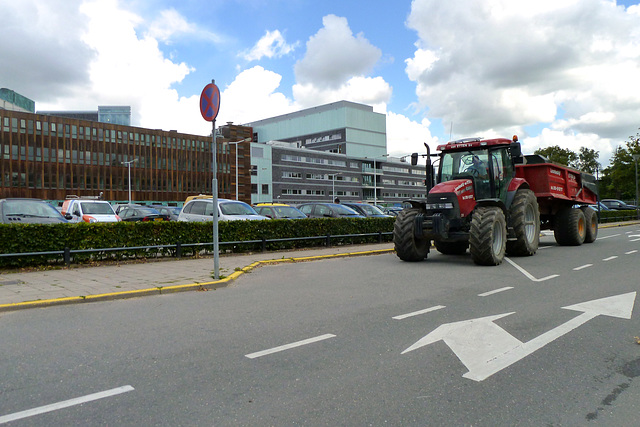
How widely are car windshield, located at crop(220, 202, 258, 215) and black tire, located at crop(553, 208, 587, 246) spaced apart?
36.2 ft

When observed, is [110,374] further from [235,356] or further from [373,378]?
[373,378]

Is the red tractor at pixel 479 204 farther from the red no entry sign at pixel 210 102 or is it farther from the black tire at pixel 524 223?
the red no entry sign at pixel 210 102

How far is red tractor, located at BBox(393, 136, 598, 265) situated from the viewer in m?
11.4

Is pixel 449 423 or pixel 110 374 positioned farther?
pixel 110 374

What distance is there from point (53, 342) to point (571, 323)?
6.02 meters

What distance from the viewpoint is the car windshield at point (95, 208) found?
1803cm

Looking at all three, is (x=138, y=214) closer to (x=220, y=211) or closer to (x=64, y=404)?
(x=220, y=211)

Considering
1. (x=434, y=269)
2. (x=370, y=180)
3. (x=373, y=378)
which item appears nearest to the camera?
(x=373, y=378)

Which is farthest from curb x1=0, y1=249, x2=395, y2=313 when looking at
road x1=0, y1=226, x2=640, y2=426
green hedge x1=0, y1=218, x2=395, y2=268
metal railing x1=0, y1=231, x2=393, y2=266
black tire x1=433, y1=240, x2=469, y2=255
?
black tire x1=433, y1=240, x2=469, y2=255

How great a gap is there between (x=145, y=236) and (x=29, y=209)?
349cm

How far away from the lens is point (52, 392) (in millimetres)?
3660

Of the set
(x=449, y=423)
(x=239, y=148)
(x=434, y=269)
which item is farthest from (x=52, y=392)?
(x=239, y=148)

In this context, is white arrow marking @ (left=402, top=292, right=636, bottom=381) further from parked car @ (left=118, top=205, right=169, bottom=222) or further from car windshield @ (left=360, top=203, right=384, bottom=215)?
parked car @ (left=118, top=205, right=169, bottom=222)

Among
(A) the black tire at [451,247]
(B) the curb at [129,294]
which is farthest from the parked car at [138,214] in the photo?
(A) the black tire at [451,247]
